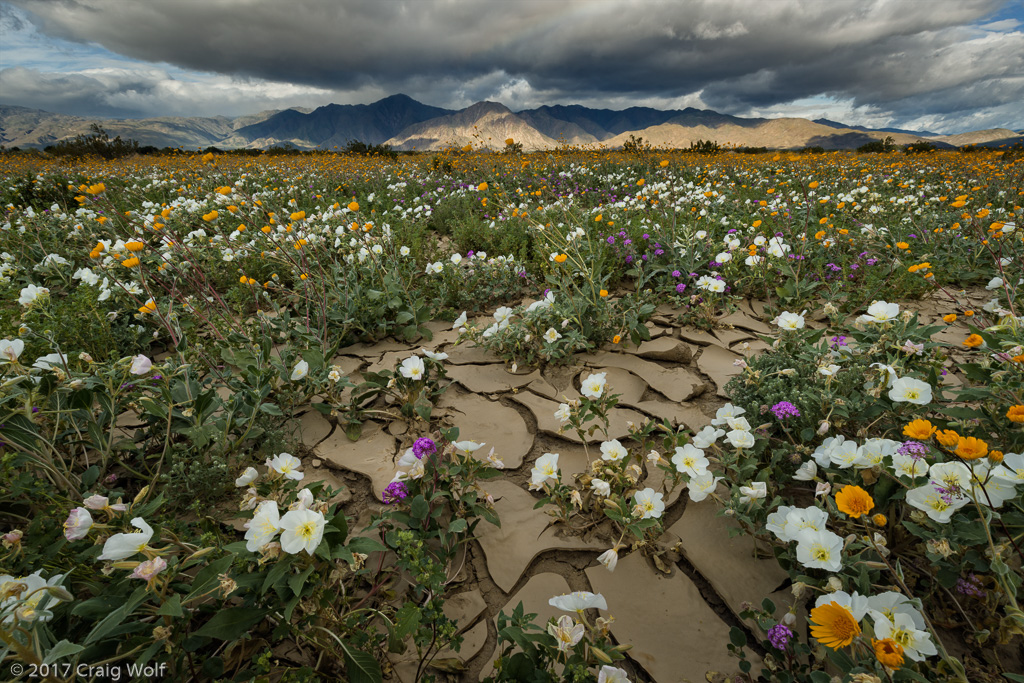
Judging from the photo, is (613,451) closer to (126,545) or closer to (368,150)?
(126,545)

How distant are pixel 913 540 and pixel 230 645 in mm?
Answer: 2325

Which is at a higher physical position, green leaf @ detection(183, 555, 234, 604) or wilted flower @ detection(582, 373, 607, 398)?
wilted flower @ detection(582, 373, 607, 398)

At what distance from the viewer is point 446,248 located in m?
5.07

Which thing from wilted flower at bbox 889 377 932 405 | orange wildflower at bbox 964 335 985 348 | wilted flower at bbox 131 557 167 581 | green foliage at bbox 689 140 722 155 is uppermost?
green foliage at bbox 689 140 722 155

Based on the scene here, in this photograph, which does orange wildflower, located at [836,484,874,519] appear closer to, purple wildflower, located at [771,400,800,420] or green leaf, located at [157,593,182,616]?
purple wildflower, located at [771,400,800,420]

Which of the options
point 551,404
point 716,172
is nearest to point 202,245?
point 551,404

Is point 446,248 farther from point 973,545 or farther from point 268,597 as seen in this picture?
point 973,545

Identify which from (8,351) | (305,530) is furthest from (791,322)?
(8,351)

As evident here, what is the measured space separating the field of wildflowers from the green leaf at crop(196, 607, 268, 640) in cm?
1

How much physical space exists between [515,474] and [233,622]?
1.25 meters

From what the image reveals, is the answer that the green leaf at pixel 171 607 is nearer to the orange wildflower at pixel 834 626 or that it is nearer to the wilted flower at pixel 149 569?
the wilted flower at pixel 149 569

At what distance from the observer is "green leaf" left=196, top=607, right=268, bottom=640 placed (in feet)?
3.68

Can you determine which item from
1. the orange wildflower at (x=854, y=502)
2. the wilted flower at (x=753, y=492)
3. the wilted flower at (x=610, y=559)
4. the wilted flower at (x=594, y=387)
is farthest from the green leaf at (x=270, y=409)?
the orange wildflower at (x=854, y=502)

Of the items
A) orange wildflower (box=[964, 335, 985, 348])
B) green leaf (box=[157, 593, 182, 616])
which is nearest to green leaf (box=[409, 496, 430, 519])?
green leaf (box=[157, 593, 182, 616])
